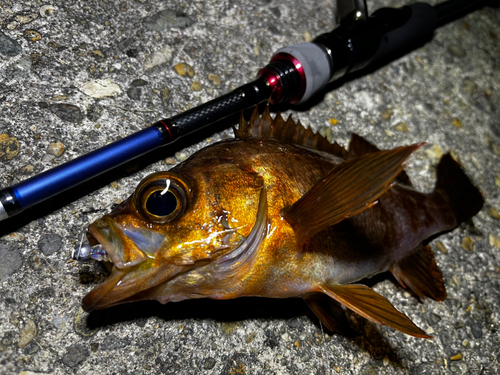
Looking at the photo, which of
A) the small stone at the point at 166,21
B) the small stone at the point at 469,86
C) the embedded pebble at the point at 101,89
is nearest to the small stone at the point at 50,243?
the embedded pebble at the point at 101,89

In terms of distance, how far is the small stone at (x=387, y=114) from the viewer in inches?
103

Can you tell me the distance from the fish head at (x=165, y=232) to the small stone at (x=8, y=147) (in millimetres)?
637

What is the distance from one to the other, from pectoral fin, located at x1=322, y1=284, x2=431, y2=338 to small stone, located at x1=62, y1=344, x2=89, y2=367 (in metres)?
0.90

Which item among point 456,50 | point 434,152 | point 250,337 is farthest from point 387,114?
point 250,337

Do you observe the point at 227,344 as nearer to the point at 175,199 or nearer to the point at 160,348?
the point at 160,348

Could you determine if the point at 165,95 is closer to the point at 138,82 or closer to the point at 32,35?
the point at 138,82

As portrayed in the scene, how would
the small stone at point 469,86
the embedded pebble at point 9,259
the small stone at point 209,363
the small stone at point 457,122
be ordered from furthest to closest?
the small stone at point 469,86 → the small stone at point 457,122 → the small stone at point 209,363 → the embedded pebble at point 9,259

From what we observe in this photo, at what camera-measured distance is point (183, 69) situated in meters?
2.20

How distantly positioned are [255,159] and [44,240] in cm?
87

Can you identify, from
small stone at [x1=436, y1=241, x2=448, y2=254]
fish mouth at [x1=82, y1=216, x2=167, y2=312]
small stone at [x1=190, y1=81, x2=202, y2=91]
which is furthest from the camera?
small stone at [x1=436, y1=241, x2=448, y2=254]

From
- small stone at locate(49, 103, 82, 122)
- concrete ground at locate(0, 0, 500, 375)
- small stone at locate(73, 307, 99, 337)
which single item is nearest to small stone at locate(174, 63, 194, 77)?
concrete ground at locate(0, 0, 500, 375)

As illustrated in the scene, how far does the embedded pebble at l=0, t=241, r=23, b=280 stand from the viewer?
5.23 ft

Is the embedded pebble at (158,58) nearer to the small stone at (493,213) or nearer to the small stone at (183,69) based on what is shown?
the small stone at (183,69)

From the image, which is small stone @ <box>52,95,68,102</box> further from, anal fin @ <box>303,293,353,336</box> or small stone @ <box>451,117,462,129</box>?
small stone @ <box>451,117,462,129</box>
